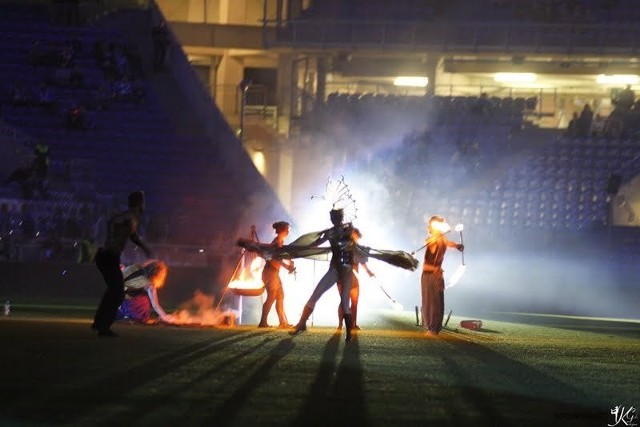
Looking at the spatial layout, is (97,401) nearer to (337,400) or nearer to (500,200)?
(337,400)

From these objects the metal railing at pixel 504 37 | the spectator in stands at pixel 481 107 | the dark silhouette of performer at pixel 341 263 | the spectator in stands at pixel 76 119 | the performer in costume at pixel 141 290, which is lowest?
the performer in costume at pixel 141 290

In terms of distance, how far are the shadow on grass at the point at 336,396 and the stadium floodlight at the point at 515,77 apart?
3499 cm

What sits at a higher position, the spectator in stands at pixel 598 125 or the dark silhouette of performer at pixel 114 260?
the spectator in stands at pixel 598 125

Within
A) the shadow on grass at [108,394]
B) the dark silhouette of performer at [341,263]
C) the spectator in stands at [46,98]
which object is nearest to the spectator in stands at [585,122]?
the spectator in stands at [46,98]

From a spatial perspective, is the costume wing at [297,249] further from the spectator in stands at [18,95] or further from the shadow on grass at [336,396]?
the spectator in stands at [18,95]

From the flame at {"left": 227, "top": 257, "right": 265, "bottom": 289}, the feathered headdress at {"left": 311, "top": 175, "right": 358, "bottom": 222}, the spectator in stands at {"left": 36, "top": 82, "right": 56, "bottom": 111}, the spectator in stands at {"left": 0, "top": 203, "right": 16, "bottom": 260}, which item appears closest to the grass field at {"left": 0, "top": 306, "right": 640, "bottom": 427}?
the flame at {"left": 227, "top": 257, "right": 265, "bottom": 289}

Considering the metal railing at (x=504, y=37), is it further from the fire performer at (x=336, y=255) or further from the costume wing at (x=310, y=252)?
the fire performer at (x=336, y=255)

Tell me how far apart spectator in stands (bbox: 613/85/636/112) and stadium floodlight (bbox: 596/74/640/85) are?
0.93 m

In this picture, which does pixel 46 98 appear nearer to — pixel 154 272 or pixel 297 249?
pixel 154 272

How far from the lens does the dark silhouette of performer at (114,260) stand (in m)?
17.5

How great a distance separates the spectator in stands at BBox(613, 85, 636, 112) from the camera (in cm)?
4647

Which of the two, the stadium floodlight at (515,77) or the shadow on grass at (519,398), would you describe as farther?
the stadium floodlight at (515,77)

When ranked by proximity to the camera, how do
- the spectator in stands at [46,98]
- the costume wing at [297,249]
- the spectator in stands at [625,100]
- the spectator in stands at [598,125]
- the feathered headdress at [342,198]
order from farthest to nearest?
the spectator in stands at [625,100]
the spectator in stands at [598,125]
the spectator in stands at [46,98]
the feathered headdress at [342,198]
the costume wing at [297,249]

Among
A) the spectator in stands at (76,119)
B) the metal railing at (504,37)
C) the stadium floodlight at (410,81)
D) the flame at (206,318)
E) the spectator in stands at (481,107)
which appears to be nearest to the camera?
the flame at (206,318)
